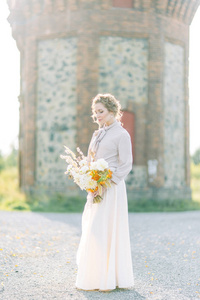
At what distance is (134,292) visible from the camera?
4422 mm

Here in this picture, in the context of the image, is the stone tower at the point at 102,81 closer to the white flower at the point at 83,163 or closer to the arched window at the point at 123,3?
the arched window at the point at 123,3

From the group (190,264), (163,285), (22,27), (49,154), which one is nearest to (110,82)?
(49,154)

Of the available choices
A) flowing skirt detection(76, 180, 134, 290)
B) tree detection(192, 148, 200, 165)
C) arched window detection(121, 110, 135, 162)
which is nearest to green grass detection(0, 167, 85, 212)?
arched window detection(121, 110, 135, 162)

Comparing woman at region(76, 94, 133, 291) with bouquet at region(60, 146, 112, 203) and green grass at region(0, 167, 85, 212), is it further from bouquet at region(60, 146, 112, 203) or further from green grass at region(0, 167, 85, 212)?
green grass at region(0, 167, 85, 212)

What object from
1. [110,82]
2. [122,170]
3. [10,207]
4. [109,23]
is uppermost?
[109,23]

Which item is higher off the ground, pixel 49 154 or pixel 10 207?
pixel 49 154

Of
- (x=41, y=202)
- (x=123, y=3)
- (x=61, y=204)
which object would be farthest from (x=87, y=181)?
(x=123, y=3)

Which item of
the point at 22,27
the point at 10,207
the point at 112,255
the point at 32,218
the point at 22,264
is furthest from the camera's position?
the point at 22,27

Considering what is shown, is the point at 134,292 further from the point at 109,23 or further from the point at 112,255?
the point at 109,23

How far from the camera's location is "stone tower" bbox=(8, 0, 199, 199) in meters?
15.4

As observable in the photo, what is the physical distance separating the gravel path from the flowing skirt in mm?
135

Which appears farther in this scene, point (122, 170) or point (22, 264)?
point (22, 264)

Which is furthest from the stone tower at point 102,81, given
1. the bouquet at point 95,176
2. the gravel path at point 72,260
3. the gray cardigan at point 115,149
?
the bouquet at point 95,176

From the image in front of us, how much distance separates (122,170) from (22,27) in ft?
46.6
